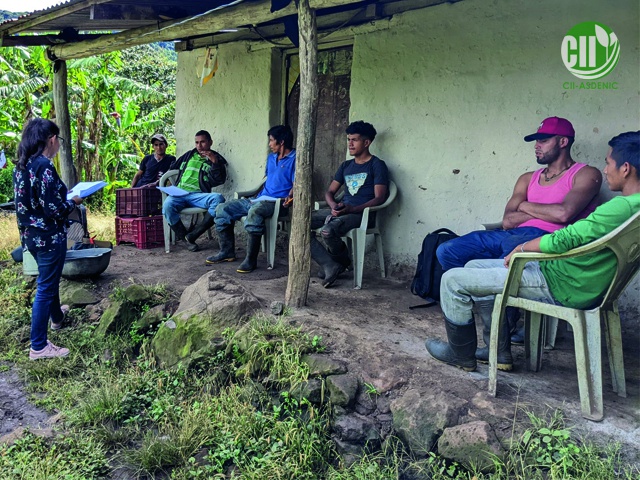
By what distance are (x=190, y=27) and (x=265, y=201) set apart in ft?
6.16

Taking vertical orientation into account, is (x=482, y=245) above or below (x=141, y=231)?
above

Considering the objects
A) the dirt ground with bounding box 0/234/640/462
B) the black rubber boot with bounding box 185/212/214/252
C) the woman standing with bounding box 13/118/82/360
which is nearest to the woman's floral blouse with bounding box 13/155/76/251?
the woman standing with bounding box 13/118/82/360

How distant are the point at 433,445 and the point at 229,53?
568cm

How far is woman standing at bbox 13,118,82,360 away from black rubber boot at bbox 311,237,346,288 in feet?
7.02

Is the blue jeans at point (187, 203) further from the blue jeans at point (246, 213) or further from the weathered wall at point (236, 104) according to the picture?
the weathered wall at point (236, 104)

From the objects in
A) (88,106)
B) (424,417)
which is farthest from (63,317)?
(88,106)

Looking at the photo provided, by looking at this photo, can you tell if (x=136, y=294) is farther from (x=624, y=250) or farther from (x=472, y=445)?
(x=624, y=250)

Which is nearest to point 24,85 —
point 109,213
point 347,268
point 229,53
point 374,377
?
point 109,213

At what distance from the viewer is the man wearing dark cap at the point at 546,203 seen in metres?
3.61

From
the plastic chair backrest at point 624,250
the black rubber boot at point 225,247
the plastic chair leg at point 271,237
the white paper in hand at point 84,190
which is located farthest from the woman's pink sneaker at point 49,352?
the plastic chair backrest at point 624,250

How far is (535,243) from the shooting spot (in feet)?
8.92

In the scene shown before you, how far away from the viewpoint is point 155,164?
7277 millimetres

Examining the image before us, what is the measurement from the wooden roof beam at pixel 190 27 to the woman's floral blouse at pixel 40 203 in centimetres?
210

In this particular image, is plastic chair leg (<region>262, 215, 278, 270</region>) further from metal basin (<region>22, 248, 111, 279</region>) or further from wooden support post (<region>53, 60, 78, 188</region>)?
wooden support post (<region>53, 60, 78, 188</region>)
